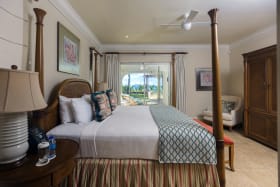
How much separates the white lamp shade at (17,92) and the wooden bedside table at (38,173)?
38 cm

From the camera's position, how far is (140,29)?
10.9 ft

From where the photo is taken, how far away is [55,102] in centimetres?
186

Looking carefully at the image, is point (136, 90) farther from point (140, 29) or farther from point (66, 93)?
point (66, 93)

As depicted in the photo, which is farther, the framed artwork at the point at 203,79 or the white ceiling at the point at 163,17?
the framed artwork at the point at 203,79

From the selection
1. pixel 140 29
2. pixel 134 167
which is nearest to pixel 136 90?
pixel 140 29

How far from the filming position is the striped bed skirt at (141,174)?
1.46 meters

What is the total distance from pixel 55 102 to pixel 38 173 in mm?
1129

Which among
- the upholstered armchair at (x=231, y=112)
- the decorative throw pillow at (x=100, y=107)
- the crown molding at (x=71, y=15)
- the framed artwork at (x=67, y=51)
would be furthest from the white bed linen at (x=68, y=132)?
the upholstered armchair at (x=231, y=112)

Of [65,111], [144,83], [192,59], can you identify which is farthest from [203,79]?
[65,111]

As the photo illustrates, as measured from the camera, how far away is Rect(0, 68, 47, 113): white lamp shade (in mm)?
865

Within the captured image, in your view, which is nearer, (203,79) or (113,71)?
(113,71)

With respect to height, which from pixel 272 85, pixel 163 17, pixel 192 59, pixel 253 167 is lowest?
pixel 253 167

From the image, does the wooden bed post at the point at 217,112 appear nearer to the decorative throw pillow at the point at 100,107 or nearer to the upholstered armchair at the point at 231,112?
the decorative throw pillow at the point at 100,107

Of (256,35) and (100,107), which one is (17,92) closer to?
(100,107)
